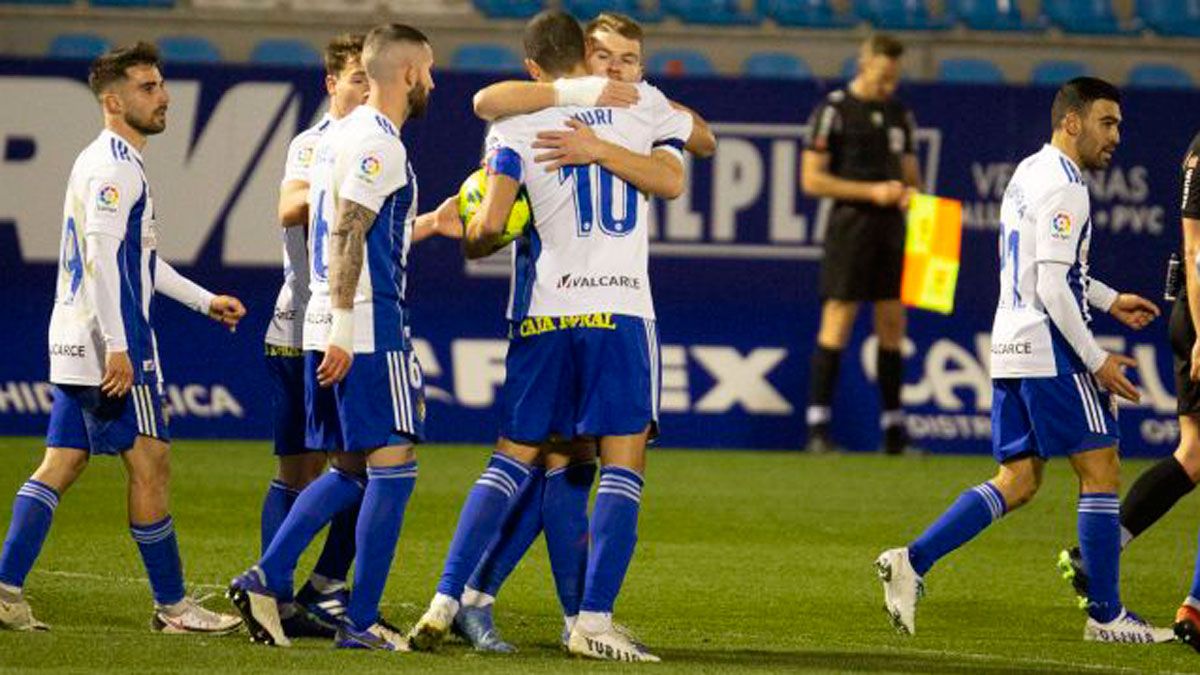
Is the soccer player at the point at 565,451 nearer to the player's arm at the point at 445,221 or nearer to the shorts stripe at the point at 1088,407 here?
the player's arm at the point at 445,221

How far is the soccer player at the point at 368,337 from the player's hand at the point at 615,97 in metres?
0.56

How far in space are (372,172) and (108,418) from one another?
1.37 m

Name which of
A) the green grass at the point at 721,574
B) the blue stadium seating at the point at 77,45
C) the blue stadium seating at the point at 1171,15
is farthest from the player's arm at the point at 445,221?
the blue stadium seating at the point at 1171,15

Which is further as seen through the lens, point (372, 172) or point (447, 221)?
point (447, 221)

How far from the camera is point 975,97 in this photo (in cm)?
1483

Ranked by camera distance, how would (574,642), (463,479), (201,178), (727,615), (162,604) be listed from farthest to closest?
(201,178)
(463,479)
(727,615)
(162,604)
(574,642)

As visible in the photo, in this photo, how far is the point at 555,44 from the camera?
7.40 metres

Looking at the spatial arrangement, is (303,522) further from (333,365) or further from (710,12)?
(710,12)

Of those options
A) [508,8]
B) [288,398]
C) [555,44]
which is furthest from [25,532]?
[508,8]

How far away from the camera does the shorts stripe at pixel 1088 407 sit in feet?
26.7

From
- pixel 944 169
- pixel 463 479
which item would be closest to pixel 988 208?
pixel 944 169

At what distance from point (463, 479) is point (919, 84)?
13.8 ft

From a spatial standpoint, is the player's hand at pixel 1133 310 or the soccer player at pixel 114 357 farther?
the player's hand at pixel 1133 310

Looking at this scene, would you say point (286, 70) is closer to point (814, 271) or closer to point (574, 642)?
point (814, 271)
